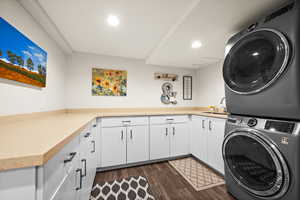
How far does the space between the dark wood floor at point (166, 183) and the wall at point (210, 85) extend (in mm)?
1595

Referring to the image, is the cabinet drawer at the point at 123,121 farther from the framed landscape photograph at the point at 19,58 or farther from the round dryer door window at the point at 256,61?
the round dryer door window at the point at 256,61

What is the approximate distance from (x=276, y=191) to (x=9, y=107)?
2.26 meters

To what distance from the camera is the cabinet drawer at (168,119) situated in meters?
2.01

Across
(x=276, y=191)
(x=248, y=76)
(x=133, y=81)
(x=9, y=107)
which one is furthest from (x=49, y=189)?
(x=133, y=81)

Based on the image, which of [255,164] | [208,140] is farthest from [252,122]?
[208,140]

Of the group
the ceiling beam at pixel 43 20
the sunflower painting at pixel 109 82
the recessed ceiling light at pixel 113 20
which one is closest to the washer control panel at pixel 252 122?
the recessed ceiling light at pixel 113 20

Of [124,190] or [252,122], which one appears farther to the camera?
[124,190]

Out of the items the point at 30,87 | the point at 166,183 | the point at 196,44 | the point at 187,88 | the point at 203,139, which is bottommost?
the point at 166,183

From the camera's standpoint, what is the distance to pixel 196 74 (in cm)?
293

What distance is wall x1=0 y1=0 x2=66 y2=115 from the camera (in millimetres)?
944

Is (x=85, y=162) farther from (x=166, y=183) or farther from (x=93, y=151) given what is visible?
(x=166, y=183)

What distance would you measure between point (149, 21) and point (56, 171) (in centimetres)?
154

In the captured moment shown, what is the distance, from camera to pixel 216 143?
1.65 meters

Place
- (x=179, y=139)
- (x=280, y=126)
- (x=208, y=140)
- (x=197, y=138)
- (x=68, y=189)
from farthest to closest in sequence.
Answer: (x=179, y=139), (x=197, y=138), (x=208, y=140), (x=280, y=126), (x=68, y=189)
